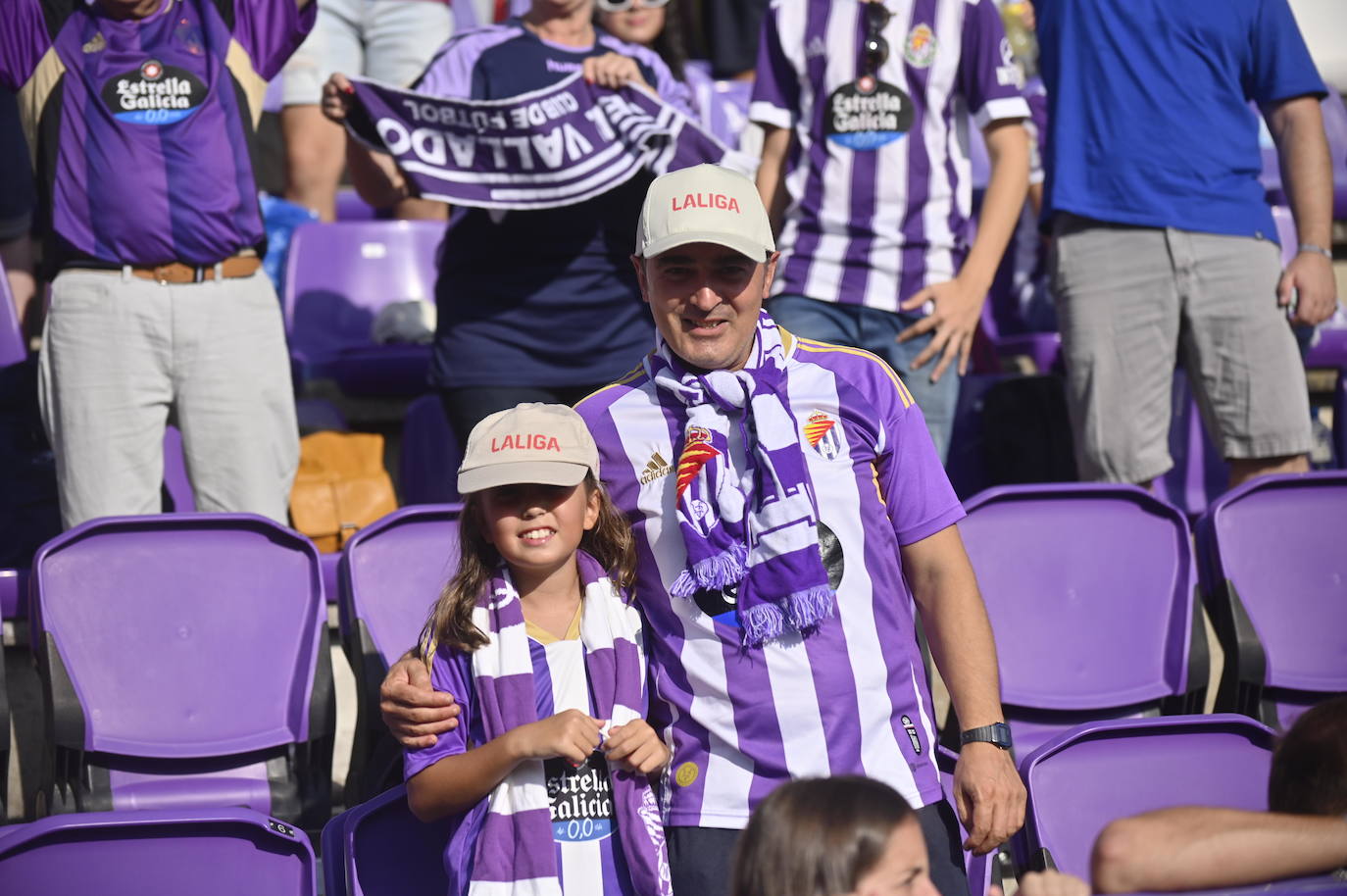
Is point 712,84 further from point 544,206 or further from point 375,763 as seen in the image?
point 375,763

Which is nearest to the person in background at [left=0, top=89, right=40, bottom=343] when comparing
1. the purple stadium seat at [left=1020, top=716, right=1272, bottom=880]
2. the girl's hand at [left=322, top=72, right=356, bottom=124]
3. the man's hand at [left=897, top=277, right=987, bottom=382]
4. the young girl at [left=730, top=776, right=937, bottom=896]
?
the girl's hand at [left=322, top=72, right=356, bottom=124]

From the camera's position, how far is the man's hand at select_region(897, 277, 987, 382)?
388 cm

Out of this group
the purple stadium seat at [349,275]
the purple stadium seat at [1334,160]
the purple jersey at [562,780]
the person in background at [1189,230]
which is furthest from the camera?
the purple stadium seat at [1334,160]

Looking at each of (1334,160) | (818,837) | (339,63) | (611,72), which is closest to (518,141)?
(611,72)

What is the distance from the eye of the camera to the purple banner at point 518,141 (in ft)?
12.7

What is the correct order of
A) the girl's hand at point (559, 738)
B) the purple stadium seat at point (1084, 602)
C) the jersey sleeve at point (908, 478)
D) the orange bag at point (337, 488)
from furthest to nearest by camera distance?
the orange bag at point (337, 488)
the purple stadium seat at point (1084, 602)
the jersey sleeve at point (908, 478)
the girl's hand at point (559, 738)

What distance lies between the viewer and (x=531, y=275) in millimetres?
3975

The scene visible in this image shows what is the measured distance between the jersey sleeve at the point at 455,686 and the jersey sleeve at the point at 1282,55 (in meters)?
2.71

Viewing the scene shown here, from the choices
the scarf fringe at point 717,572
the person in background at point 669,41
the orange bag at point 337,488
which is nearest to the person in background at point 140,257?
the orange bag at point 337,488

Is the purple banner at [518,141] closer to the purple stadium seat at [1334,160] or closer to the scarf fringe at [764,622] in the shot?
the scarf fringe at [764,622]

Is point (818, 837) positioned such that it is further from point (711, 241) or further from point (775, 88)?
point (775, 88)

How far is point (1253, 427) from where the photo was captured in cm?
398

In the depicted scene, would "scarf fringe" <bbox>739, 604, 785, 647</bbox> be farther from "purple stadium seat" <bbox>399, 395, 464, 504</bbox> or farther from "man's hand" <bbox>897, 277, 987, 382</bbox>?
"purple stadium seat" <bbox>399, 395, 464, 504</bbox>

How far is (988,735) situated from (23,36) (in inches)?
111
